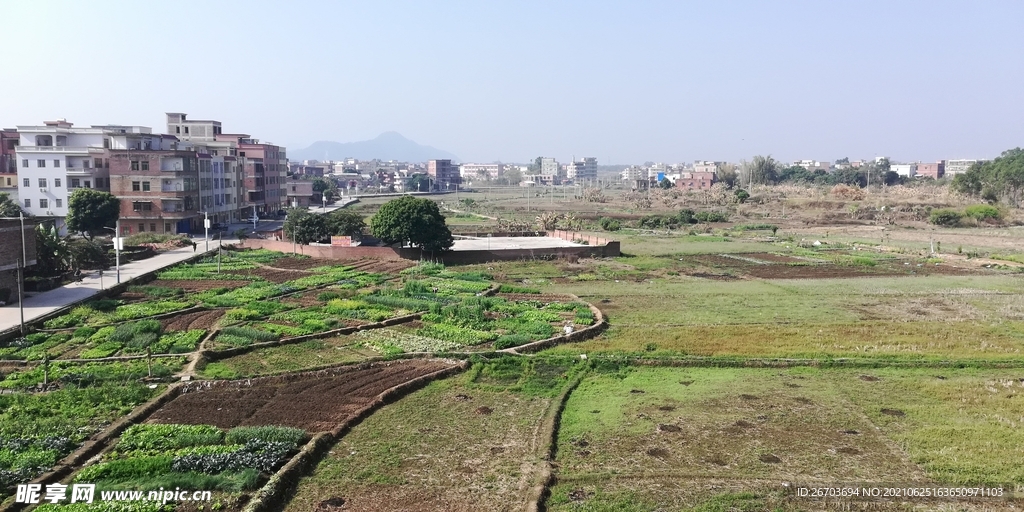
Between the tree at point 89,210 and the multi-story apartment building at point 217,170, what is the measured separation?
29.8 feet

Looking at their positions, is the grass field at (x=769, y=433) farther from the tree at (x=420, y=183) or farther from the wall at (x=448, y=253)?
the tree at (x=420, y=183)

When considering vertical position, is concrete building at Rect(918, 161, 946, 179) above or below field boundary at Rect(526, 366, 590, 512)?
above

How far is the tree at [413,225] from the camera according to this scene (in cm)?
3925


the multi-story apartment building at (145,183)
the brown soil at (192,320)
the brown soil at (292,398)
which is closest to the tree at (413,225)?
the brown soil at (192,320)

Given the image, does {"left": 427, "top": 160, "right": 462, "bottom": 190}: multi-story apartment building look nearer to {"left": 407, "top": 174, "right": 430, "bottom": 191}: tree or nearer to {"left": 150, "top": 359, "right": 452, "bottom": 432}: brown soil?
{"left": 407, "top": 174, "right": 430, "bottom": 191}: tree

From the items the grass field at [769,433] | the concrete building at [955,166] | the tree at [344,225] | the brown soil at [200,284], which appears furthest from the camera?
the concrete building at [955,166]

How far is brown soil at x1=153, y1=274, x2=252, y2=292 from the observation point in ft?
99.8

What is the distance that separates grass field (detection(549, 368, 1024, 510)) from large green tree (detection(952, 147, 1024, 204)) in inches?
3135

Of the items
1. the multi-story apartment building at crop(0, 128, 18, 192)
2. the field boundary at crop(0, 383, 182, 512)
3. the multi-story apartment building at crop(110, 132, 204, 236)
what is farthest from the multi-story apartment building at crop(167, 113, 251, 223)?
the field boundary at crop(0, 383, 182, 512)

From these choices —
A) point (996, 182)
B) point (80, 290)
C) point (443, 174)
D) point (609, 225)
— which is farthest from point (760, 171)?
point (80, 290)

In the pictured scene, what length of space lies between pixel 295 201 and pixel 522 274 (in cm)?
5756

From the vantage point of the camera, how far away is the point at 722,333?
23500 mm

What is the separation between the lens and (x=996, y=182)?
286 feet

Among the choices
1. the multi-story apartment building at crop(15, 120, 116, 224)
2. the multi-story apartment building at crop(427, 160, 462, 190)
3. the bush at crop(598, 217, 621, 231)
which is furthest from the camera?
the multi-story apartment building at crop(427, 160, 462, 190)
